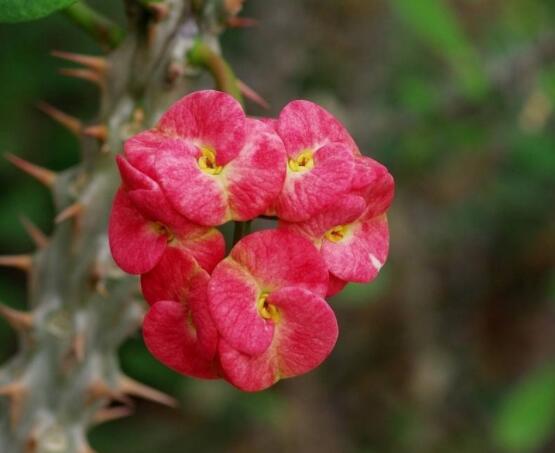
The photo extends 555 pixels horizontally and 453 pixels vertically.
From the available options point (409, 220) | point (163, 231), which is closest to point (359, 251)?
point (163, 231)

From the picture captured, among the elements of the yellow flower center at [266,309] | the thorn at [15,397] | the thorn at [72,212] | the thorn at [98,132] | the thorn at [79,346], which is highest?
the yellow flower center at [266,309]

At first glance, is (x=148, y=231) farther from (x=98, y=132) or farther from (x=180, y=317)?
(x=98, y=132)

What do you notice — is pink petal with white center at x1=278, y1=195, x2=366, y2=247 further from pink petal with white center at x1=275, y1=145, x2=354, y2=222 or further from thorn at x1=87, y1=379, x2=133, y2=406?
thorn at x1=87, y1=379, x2=133, y2=406

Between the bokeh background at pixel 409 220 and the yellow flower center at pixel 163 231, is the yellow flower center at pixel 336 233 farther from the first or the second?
the bokeh background at pixel 409 220

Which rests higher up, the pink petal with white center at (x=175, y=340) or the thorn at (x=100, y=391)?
the pink petal with white center at (x=175, y=340)

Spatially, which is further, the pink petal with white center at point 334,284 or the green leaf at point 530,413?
the green leaf at point 530,413

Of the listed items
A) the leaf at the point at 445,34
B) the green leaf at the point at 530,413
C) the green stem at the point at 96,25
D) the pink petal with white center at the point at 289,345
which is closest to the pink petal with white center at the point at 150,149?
the pink petal with white center at the point at 289,345

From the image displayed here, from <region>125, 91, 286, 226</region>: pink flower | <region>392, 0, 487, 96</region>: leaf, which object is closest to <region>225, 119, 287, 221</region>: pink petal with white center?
<region>125, 91, 286, 226</region>: pink flower
